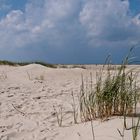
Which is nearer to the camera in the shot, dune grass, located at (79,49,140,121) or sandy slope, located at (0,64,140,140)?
sandy slope, located at (0,64,140,140)

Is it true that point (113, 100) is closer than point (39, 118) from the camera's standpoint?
Yes

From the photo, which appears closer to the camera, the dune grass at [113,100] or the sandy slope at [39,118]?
the sandy slope at [39,118]

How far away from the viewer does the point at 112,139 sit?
12.3 ft

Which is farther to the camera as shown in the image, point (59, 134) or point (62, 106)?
point (62, 106)

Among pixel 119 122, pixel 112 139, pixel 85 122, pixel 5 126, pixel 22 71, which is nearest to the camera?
pixel 112 139

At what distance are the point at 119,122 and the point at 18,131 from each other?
125 cm

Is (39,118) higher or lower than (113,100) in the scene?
lower

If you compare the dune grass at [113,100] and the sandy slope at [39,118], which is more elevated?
the dune grass at [113,100]

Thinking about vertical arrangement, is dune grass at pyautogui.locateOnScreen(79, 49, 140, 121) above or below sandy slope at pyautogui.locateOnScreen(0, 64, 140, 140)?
above

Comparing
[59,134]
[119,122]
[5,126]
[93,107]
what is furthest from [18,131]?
[119,122]

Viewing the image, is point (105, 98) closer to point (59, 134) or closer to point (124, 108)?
point (124, 108)

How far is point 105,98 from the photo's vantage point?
4605 mm

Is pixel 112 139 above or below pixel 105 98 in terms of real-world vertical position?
below

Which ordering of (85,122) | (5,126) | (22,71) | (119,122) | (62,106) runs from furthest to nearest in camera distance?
(22,71) < (62,106) < (5,126) < (85,122) < (119,122)
